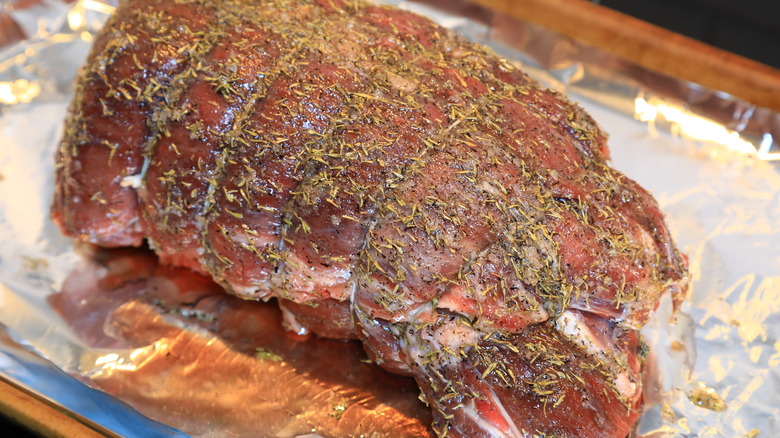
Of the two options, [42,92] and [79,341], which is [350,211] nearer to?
[79,341]

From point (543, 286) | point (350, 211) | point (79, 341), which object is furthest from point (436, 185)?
point (79, 341)

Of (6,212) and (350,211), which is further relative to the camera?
(6,212)

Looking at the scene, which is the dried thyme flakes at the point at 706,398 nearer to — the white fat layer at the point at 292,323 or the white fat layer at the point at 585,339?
the white fat layer at the point at 585,339

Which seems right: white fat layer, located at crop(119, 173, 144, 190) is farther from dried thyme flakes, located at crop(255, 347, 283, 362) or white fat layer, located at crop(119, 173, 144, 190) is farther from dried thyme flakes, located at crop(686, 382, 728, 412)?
dried thyme flakes, located at crop(686, 382, 728, 412)

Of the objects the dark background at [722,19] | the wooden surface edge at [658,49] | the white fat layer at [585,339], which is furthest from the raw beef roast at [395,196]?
the dark background at [722,19]

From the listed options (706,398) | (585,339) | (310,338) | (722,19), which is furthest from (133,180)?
(722,19)

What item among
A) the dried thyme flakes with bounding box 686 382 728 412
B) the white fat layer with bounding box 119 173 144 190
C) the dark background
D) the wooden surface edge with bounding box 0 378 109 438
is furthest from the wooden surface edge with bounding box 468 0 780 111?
the wooden surface edge with bounding box 0 378 109 438
